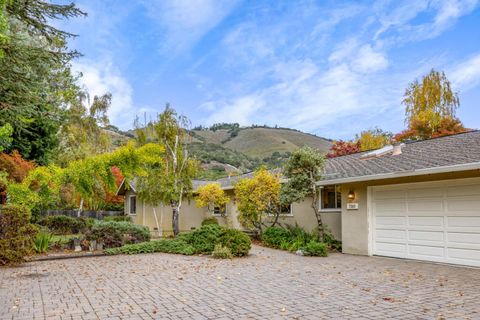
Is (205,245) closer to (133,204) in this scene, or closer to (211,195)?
(211,195)

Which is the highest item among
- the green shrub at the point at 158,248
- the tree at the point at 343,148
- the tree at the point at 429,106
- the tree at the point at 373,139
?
the tree at the point at 429,106

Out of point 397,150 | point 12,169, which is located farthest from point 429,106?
point 12,169

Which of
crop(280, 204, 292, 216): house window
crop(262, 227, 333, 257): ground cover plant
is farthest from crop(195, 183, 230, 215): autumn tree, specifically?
crop(262, 227, 333, 257): ground cover plant

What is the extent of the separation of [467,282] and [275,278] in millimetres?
3800

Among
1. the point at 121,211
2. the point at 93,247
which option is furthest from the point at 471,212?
the point at 121,211

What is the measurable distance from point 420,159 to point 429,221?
1916 mm

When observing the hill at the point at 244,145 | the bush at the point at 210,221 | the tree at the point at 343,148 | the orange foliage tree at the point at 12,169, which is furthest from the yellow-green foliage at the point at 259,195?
the hill at the point at 244,145

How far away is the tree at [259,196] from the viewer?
1463 centimetres

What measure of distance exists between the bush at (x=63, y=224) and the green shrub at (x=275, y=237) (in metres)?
10.4

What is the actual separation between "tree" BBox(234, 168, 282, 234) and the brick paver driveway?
460 centimetres

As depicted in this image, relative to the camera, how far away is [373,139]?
2891 cm

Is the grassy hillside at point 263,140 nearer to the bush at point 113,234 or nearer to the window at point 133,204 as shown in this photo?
the window at point 133,204

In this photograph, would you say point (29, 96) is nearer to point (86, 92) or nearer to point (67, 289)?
point (67, 289)

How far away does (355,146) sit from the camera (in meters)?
28.1
